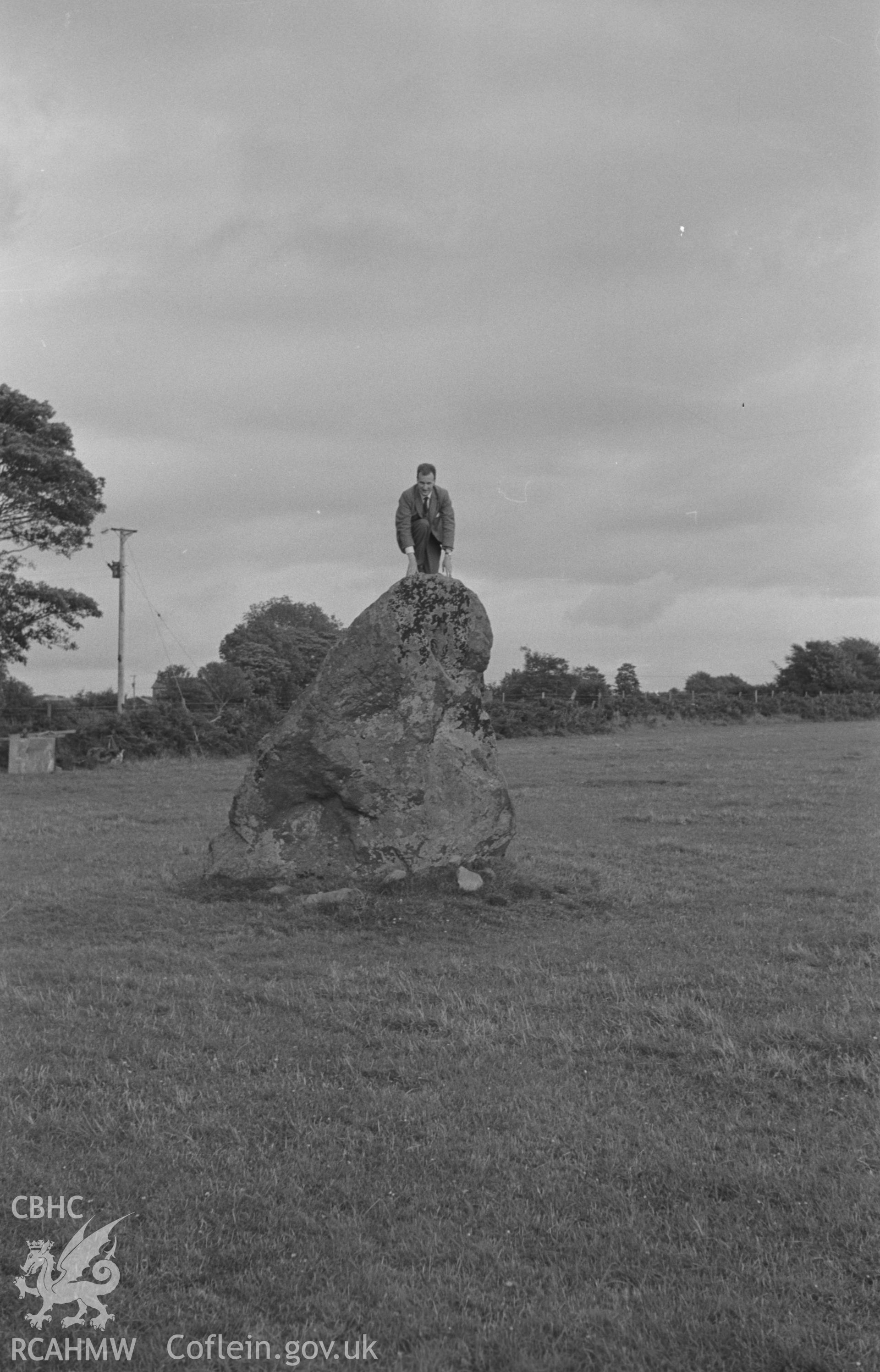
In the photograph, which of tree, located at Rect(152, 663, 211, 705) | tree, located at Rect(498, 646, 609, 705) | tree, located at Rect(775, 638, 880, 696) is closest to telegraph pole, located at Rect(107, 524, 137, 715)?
tree, located at Rect(152, 663, 211, 705)

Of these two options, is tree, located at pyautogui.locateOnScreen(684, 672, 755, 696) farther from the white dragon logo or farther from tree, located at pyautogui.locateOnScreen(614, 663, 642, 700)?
the white dragon logo

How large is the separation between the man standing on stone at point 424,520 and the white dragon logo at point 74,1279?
9.81 meters

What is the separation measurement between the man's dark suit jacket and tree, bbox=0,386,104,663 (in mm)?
18702

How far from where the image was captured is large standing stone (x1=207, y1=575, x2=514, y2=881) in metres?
12.0

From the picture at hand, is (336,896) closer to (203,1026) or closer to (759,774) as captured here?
(203,1026)

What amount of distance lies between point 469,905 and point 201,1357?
7.68 metres

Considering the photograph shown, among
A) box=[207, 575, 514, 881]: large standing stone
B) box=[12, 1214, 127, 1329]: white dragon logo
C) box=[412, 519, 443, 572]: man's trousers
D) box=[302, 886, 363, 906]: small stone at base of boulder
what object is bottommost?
box=[12, 1214, 127, 1329]: white dragon logo

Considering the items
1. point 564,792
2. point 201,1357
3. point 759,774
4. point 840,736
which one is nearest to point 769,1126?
point 201,1357

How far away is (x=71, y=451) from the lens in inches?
1182

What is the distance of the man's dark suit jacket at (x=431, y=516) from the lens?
13.5 m

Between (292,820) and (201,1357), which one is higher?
(292,820)

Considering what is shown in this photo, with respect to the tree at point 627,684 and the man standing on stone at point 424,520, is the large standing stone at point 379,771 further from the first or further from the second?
the tree at point 627,684

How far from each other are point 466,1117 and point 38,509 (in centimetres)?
2719

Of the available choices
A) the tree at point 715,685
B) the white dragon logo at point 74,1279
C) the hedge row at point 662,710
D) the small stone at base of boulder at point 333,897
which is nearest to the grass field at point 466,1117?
the white dragon logo at point 74,1279
